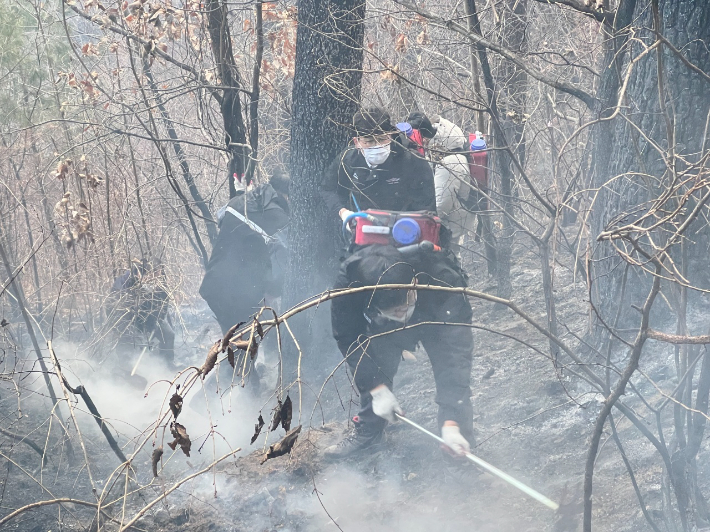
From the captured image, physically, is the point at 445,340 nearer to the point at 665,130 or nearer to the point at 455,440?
the point at 455,440

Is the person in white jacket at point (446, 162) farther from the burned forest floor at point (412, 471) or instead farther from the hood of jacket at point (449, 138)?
the burned forest floor at point (412, 471)

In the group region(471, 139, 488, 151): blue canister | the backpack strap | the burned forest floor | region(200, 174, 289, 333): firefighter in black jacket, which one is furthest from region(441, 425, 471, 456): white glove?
the backpack strap

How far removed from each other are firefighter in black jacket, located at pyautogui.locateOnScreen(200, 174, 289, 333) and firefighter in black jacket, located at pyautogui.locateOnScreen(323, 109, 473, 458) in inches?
50.8

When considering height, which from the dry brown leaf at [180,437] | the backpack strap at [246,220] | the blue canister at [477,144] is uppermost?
the blue canister at [477,144]

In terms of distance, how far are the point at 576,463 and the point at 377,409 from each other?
53.7 inches

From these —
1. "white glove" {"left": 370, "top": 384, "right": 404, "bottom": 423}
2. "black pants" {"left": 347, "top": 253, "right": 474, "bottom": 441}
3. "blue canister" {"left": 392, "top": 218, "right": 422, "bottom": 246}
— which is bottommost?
"white glove" {"left": 370, "top": 384, "right": 404, "bottom": 423}

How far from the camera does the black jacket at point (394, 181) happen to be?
4395 mm

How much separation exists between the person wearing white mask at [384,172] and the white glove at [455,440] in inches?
63.0

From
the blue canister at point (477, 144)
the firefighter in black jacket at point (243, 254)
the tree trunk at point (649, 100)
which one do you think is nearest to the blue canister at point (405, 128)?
the blue canister at point (477, 144)

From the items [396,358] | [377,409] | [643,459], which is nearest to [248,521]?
[377,409]

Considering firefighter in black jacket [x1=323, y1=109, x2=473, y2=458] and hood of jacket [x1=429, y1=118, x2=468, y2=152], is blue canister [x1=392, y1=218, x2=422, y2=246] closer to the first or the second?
firefighter in black jacket [x1=323, y1=109, x2=473, y2=458]

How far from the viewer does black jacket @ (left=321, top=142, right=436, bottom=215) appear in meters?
4.39

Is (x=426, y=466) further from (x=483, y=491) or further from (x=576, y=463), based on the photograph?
(x=576, y=463)

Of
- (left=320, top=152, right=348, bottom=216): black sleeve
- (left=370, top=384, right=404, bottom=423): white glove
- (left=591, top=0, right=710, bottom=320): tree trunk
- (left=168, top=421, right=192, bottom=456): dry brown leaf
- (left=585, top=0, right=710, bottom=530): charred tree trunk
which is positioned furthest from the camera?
(left=320, top=152, right=348, bottom=216): black sleeve
